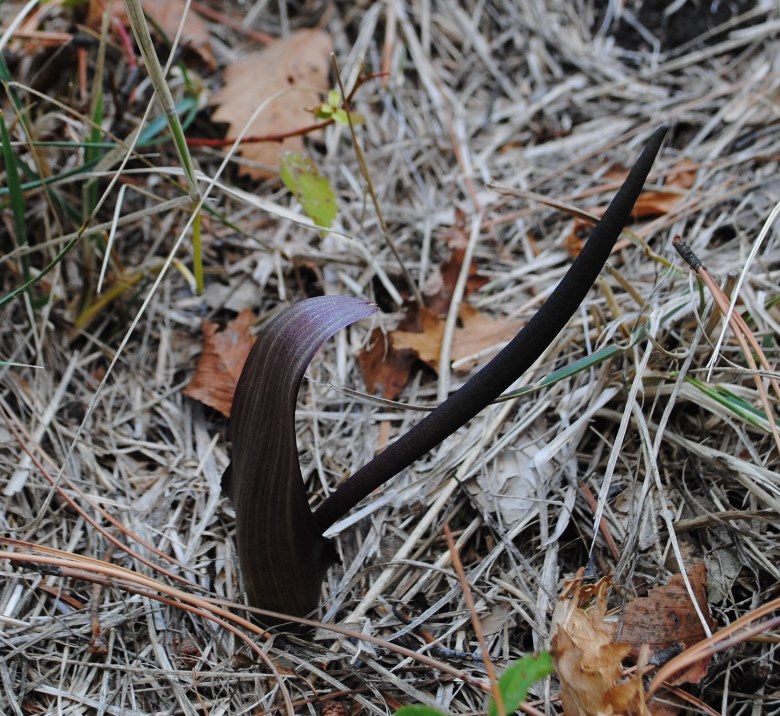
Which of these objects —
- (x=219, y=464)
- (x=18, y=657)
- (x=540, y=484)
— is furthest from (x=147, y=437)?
(x=540, y=484)

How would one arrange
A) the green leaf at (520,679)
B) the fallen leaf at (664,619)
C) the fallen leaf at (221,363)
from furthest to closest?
1. the fallen leaf at (221,363)
2. the fallen leaf at (664,619)
3. the green leaf at (520,679)

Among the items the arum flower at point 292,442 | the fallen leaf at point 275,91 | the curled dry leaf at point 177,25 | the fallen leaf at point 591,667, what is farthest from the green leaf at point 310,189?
the fallen leaf at point 591,667

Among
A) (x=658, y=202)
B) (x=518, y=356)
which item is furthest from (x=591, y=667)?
(x=658, y=202)

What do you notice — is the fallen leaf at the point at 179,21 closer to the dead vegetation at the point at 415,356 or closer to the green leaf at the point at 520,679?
the dead vegetation at the point at 415,356

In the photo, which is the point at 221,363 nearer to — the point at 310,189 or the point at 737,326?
the point at 310,189

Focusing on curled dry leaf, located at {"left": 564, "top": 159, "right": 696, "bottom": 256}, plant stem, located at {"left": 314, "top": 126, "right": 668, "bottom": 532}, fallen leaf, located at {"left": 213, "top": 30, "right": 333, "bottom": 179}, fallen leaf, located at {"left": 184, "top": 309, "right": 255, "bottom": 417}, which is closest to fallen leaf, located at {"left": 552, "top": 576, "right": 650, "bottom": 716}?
plant stem, located at {"left": 314, "top": 126, "right": 668, "bottom": 532}

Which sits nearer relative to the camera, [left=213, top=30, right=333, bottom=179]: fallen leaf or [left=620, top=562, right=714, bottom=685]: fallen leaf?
[left=620, top=562, right=714, bottom=685]: fallen leaf

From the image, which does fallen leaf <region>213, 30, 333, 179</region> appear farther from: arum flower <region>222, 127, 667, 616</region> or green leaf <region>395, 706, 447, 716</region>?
green leaf <region>395, 706, 447, 716</region>
